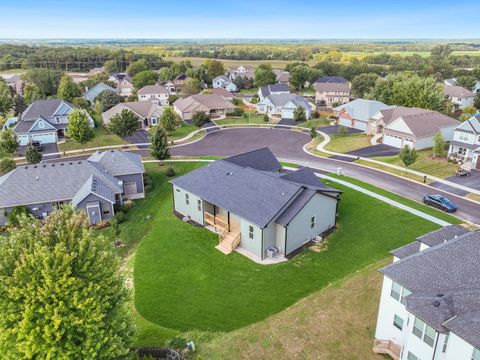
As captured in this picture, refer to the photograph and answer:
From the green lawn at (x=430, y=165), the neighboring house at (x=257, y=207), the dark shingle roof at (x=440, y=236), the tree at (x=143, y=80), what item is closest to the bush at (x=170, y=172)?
the neighboring house at (x=257, y=207)

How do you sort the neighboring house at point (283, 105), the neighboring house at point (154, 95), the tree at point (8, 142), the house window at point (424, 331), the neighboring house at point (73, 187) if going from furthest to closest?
the neighboring house at point (154, 95)
the neighboring house at point (283, 105)
the tree at point (8, 142)
the neighboring house at point (73, 187)
the house window at point (424, 331)

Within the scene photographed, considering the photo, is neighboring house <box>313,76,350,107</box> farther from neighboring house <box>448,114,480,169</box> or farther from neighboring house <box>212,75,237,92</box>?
neighboring house <box>448,114,480,169</box>

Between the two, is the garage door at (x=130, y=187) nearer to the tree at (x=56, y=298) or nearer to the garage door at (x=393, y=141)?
the tree at (x=56, y=298)

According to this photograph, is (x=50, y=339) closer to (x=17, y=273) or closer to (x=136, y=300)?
(x=17, y=273)

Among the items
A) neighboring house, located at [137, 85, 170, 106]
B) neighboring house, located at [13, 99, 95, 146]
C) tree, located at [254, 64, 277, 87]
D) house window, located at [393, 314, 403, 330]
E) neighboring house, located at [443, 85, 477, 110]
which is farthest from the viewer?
tree, located at [254, 64, 277, 87]

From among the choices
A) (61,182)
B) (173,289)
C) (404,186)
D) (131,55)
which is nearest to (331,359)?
(173,289)

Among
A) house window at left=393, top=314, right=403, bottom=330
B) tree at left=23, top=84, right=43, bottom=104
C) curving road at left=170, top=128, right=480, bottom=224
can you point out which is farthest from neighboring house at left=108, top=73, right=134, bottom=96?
house window at left=393, top=314, right=403, bottom=330
